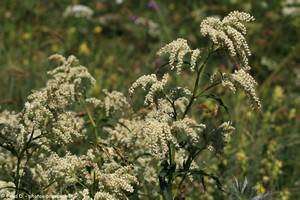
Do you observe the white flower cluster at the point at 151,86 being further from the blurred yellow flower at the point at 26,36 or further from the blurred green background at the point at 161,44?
the blurred yellow flower at the point at 26,36

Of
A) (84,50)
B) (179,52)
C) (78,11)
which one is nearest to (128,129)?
(179,52)

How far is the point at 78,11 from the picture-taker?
7094 millimetres

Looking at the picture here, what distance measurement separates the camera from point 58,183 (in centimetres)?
271

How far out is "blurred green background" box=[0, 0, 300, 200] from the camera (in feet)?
14.7

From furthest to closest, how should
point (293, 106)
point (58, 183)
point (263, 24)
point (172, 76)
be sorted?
point (263, 24) < point (172, 76) < point (293, 106) < point (58, 183)

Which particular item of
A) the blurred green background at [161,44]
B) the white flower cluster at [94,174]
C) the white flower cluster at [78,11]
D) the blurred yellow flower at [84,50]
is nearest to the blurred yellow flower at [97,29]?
the blurred green background at [161,44]

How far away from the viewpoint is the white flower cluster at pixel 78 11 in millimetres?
7043

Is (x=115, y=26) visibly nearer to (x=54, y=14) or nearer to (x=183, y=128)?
(x=54, y=14)

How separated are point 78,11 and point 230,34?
4.81 metres

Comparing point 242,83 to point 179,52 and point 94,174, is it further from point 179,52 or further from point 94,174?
point 94,174

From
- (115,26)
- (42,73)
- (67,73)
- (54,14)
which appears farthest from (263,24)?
(67,73)

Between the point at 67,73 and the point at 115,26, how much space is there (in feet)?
14.5

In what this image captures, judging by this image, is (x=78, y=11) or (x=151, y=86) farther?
(x=78, y=11)

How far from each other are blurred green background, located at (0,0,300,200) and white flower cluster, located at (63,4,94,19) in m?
0.06
